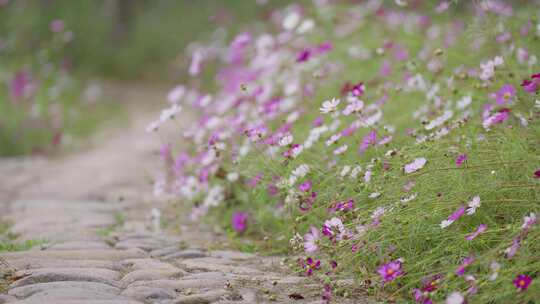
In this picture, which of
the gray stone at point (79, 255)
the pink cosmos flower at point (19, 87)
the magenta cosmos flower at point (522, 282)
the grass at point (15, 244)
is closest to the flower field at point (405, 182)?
the magenta cosmos flower at point (522, 282)

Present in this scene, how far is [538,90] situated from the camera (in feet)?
7.47

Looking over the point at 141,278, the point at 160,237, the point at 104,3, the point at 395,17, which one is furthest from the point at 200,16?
the point at 141,278

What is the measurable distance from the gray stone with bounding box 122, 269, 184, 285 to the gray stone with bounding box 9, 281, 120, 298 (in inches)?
4.6

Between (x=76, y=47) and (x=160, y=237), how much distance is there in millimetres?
6996

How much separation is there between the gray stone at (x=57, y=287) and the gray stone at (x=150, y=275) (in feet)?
0.39

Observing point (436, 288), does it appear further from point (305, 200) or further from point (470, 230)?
point (305, 200)

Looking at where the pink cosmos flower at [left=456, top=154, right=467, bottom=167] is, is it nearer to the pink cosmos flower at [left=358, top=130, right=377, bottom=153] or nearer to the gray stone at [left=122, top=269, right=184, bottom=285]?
the pink cosmos flower at [left=358, top=130, right=377, bottom=153]

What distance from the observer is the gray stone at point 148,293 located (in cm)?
208

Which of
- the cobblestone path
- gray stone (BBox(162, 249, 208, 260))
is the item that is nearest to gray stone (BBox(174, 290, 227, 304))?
the cobblestone path

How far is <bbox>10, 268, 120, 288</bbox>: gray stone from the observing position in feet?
7.19

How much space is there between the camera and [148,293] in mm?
2096

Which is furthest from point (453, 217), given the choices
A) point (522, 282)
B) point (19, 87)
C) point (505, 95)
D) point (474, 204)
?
point (19, 87)

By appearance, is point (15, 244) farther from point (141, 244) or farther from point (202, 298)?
point (202, 298)

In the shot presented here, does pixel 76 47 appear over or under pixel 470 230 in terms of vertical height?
over
